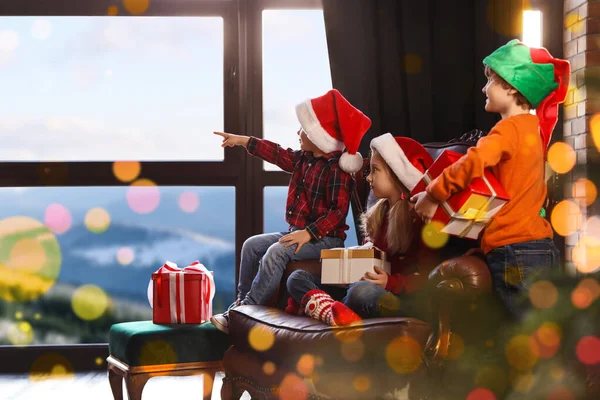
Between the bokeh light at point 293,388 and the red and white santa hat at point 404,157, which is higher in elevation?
the red and white santa hat at point 404,157

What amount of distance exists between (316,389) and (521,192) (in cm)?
83

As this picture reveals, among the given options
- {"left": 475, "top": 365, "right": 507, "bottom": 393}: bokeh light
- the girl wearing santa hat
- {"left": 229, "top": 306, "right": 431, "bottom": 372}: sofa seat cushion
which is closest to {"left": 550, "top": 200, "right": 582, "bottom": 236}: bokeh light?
the girl wearing santa hat

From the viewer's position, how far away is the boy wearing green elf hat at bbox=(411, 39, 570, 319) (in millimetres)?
1970

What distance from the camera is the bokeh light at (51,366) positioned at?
3.49 meters

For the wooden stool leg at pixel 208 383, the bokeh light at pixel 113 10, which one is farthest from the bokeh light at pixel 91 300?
the bokeh light at pixel 113 10

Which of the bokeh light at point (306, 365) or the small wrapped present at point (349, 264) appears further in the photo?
the small wrapped present at point (349, 264)


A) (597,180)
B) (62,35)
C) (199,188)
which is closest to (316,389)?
(597,180)

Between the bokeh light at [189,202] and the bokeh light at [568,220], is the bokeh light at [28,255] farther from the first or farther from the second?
the bokeh light at [568,220]

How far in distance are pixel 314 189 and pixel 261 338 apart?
82 cm

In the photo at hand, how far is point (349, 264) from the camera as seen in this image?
2.37 m

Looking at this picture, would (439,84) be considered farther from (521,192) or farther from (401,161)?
(521,192)

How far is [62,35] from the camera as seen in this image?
375 centimetres

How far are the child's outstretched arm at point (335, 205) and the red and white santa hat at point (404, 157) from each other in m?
0.31

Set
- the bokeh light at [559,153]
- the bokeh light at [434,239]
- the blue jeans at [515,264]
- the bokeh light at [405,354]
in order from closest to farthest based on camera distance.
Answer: the bokeh light at [405,354], the blue jeans at [515,264], the bokeh light at [434,239], the bokeh light at [559,153]
